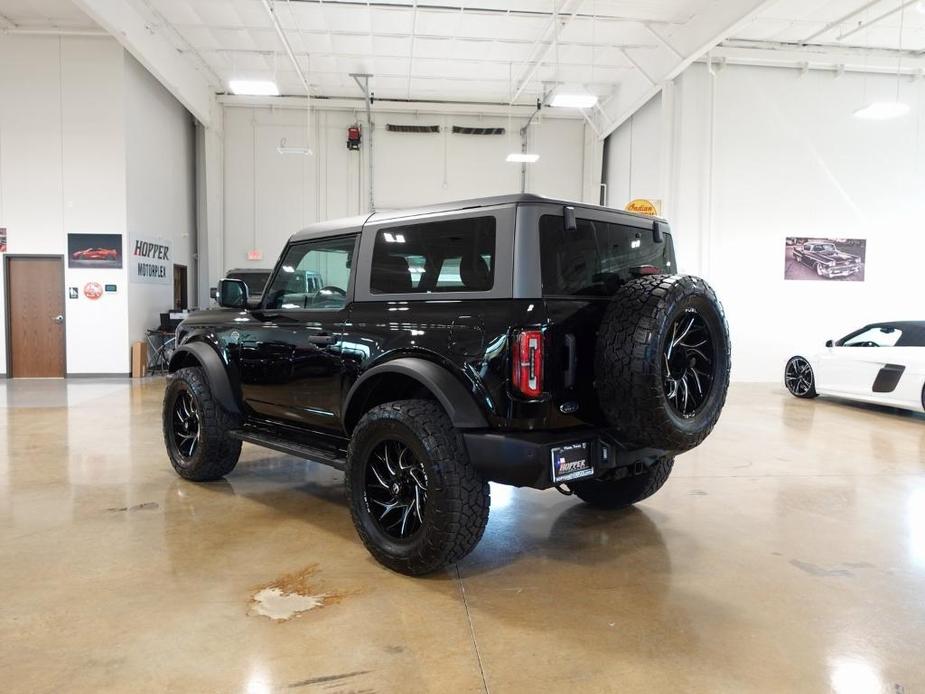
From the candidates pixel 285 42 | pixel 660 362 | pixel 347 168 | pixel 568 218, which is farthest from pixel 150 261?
pixel 660 362

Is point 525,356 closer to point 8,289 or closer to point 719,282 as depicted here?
point 719,282

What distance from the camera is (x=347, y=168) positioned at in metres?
14.7

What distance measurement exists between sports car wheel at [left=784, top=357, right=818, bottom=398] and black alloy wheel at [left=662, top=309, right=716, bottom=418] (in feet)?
23.2

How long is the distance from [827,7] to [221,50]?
10476 millimetres

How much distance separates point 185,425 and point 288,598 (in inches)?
87.9

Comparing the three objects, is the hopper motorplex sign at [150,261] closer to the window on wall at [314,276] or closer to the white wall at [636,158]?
the window on wall at [314,276]

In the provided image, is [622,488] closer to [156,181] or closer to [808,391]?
[808,391]

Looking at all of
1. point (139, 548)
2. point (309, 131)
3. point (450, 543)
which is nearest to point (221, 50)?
point (309, 131)

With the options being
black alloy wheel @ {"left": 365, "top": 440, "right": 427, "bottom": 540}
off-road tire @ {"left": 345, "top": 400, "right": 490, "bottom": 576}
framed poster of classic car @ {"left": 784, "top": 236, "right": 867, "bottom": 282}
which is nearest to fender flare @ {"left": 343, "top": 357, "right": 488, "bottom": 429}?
off-road tire @ {"left": 345, "top": 400, "right": 490, "bottom": 576}

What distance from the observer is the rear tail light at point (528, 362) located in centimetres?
252

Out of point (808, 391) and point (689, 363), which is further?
point (808, 391)

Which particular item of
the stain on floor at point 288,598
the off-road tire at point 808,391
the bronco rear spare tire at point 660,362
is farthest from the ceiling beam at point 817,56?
the stain on floor at point 288,598

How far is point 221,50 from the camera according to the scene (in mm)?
11883

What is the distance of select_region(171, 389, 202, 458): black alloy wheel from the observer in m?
4.34
